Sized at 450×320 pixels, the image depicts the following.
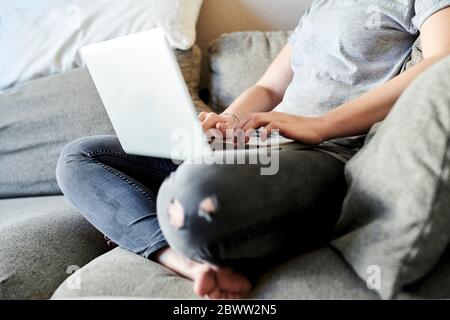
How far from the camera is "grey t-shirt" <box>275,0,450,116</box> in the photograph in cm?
101

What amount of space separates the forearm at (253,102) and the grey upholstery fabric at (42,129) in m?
0.41

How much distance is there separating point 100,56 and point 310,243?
0.45m

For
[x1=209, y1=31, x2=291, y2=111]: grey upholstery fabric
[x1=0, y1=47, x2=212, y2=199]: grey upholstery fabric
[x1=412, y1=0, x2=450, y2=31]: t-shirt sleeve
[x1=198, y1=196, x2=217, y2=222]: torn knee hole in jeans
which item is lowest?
[x1=0, y1=47, x2=212, y2=199]: grey upholstery fabric

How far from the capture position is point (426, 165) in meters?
0.63

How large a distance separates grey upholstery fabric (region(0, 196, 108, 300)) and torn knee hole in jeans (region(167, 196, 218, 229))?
35 cm

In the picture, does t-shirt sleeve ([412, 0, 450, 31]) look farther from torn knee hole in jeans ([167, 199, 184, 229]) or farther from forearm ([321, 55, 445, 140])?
torn knee hole in jeans ([167, 199, 184, 229])

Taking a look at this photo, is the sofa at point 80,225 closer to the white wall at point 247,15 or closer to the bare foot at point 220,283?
the bare foot at point 220,283

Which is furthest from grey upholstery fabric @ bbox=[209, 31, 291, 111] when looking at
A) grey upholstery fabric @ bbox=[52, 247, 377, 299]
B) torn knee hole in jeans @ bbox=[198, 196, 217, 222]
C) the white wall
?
torn knee hole in jeans @ bbox=[198, 196, 217, 222]

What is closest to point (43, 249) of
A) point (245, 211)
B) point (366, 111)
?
point (245, 211)

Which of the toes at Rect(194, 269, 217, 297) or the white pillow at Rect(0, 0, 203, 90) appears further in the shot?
the white pillow at Rect(0, 0, 203, 90)

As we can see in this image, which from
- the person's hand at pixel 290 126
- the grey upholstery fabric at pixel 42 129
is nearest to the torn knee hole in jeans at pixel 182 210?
the person's hand at pixel 290 126

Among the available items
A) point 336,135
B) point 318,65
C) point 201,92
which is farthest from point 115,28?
point 336,135

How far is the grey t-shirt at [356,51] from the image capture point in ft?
3.32
